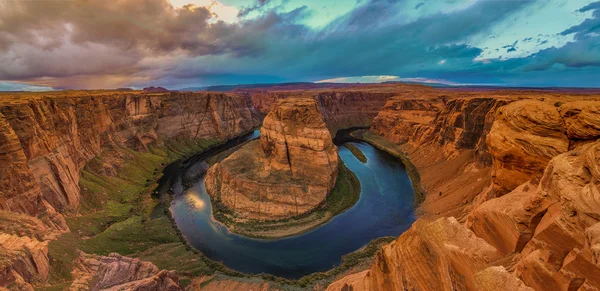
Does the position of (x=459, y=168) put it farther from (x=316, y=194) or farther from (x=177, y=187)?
(x=177, y=187)

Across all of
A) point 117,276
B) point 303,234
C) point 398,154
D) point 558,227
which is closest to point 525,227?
point 558,227

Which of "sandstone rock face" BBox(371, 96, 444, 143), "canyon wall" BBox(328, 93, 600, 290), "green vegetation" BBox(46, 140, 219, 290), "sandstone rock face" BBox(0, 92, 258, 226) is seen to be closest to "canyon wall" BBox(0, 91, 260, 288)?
"sandstone rock face" BBox(0, 92, 258, 226)

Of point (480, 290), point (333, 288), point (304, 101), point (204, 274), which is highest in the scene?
point (304, 101)

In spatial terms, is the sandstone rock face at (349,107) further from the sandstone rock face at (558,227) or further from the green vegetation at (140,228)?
the sandstone rock face at (558,227)

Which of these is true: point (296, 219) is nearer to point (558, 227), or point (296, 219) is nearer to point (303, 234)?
point (303, 234)

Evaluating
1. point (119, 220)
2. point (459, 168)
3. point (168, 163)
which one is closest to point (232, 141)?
point (168, 163)

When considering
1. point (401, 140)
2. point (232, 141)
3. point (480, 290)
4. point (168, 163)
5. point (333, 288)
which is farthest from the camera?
point (232, 141)
